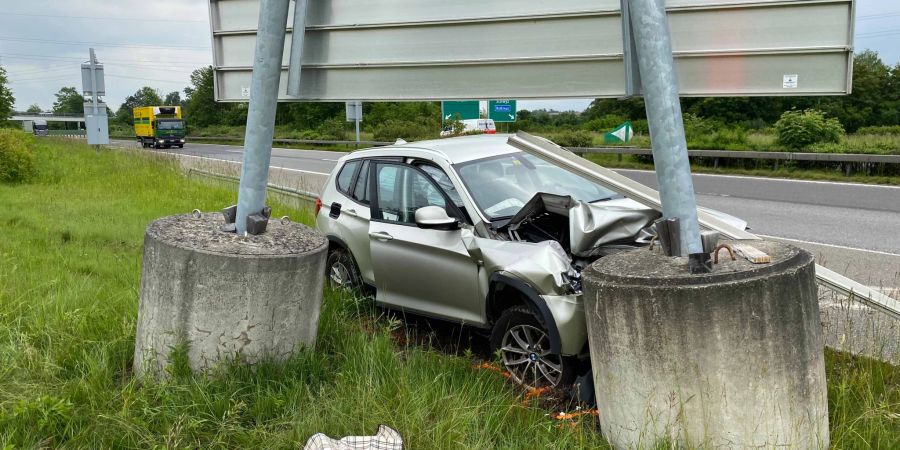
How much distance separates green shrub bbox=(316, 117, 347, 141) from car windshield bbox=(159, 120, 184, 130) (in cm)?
975

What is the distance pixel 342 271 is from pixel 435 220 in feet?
5.54

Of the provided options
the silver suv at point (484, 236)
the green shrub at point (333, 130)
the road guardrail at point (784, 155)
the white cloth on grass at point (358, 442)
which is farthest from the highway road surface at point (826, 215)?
the green shrub at point (333, 130)

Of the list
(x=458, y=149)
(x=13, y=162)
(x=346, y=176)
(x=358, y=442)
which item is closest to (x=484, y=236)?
(x=458, y=149)

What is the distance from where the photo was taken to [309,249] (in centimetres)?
454

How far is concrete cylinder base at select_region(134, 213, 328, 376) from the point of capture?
4.20 meters

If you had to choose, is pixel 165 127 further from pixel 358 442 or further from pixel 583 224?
pixel 358 442

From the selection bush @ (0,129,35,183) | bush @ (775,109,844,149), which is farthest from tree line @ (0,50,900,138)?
bush @ (0,129,35,183)

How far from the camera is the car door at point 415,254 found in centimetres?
514

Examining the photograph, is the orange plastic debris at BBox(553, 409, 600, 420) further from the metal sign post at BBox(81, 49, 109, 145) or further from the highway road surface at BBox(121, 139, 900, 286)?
the metal sign post at BBox(81, 49, 109, 145)

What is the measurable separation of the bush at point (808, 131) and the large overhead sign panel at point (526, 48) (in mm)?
19280

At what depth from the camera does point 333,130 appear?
52750 mm

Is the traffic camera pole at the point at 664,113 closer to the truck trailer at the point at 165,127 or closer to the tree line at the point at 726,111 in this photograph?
the tree line at the point at 726,111

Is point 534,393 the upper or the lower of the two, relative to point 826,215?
lower

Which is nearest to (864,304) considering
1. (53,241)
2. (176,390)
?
(176,390)
